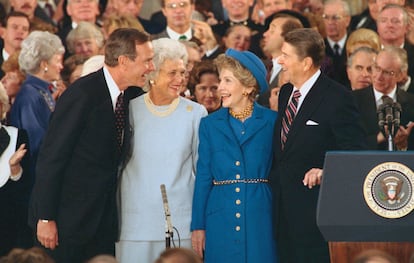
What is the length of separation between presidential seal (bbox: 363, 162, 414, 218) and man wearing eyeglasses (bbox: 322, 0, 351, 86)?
4.19m

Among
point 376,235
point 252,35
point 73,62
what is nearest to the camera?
point 376,235

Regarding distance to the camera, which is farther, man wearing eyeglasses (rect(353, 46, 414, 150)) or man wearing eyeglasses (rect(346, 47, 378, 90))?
man wearing eyeglasses (rect(346, 47, 378, 90))

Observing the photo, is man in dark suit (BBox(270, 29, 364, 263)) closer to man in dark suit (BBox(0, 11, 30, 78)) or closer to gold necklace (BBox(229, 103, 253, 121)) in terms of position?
gold necklace (BBox(229, 103, 253, 121))

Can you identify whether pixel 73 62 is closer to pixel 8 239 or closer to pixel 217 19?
pixel 8 239

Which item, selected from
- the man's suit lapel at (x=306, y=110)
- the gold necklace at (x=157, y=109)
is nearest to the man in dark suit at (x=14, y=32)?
the gold necklace at (x=157, y=109)

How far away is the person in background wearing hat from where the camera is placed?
679cm

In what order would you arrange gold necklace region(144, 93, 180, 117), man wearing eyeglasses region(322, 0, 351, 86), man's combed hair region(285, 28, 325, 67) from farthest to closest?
man wearing eyeglasses region(322, 0, 351, 86) < gold necklace region(144, 93, 180, 117) < man's combed hair region(285, 28, 325, 67)

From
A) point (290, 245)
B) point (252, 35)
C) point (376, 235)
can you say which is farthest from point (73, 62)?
point (376, 235)

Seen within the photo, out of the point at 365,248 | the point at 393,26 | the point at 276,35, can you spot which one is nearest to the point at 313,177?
the point at 365,248

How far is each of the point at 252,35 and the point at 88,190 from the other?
3793 mm

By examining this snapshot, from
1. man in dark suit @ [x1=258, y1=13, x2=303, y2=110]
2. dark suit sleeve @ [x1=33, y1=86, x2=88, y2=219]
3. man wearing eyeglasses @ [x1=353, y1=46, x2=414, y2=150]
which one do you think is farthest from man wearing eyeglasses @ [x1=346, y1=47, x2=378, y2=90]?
dark suit sleeve @ [x1=33, y1=86, x2=88, y2=219]

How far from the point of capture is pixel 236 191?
22.2 ft

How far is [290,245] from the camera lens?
6.71m

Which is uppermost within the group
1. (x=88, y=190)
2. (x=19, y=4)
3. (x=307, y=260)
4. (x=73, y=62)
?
(x=19, y=4)
